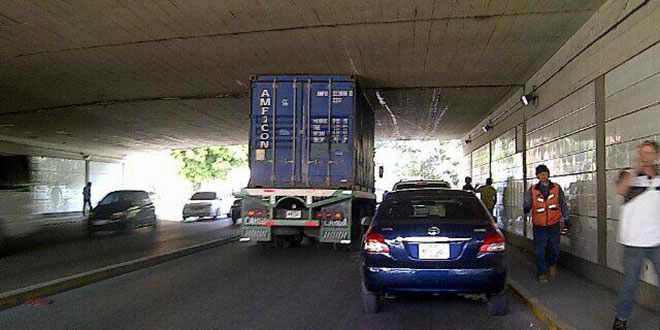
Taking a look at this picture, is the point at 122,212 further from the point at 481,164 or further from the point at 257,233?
the point at 481,164

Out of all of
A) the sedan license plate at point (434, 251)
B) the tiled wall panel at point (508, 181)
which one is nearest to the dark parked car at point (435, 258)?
the sedan license plate at point (434, 251)

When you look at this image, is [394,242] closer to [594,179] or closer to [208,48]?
[594,179]

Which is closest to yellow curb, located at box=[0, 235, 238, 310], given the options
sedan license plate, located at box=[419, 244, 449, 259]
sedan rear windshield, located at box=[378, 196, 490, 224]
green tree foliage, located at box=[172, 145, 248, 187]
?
sedan rear windshield, located at box=[378, 196, 490, 224]

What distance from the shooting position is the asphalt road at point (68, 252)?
930cm

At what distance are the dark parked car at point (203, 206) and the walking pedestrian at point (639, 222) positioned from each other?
23680 mm

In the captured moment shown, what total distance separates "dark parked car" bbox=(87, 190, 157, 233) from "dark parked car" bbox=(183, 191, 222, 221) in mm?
6200

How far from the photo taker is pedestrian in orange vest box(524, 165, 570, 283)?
8164 millimetres

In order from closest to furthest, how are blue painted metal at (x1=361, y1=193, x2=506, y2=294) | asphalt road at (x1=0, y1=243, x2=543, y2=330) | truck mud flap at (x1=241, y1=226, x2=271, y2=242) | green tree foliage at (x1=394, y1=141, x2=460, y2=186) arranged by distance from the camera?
blue painted metal at (x1=361, y1=193, x2=506, y2=294)
asphalt road at (x1=0, y1=243, x2=543, y2=330)
truck mud flap at (x1=241, y1=226, x2=271, y2=242)
green tree foliage at (x1=394, y1=141, x2=460, y2=186)

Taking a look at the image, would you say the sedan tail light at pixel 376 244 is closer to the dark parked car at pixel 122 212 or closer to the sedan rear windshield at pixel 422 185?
the sedan rear windshield at pixel 422 185

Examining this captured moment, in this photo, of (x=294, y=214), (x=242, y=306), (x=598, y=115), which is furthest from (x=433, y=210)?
(x=294, y=214)

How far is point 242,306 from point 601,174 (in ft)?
17.5

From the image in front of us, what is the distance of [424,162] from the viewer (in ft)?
167

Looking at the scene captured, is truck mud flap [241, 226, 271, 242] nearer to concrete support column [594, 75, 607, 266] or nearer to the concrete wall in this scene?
the concrete wall

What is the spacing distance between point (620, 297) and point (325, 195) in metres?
6.98
